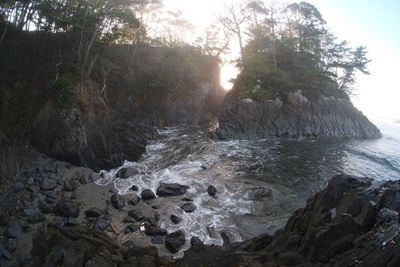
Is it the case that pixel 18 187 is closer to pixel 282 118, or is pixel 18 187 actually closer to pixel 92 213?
pixel 92 213

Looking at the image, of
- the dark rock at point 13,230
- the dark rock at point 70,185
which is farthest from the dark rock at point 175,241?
the dark rock at point 70,185

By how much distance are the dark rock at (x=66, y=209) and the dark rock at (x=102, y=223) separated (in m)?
1.38

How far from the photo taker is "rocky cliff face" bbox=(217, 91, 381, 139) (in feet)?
115

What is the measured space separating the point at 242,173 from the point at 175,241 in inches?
419

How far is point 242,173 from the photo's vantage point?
2327 centimetres

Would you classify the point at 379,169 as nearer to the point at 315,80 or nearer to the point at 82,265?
the point at 315,80

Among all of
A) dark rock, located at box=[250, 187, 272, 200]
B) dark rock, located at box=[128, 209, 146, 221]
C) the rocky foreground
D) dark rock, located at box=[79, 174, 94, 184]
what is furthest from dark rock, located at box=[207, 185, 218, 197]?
dark rock, located at box=[79, 174, 94, 184]

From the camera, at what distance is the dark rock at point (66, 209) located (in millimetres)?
15305

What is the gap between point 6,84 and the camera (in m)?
22.6

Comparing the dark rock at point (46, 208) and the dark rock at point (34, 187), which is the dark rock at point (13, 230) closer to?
the dark rock at point (46, 208)

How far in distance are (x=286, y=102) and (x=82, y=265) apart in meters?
32.6

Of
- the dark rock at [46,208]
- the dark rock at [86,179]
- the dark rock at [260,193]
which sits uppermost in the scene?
the dark rock at [260,193]

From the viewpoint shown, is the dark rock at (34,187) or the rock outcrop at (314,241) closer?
the rock outcrop at (314,241)

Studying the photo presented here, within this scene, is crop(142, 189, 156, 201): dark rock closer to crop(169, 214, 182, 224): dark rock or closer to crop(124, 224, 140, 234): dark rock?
crop(169, 214, 182, 224): dark rock
